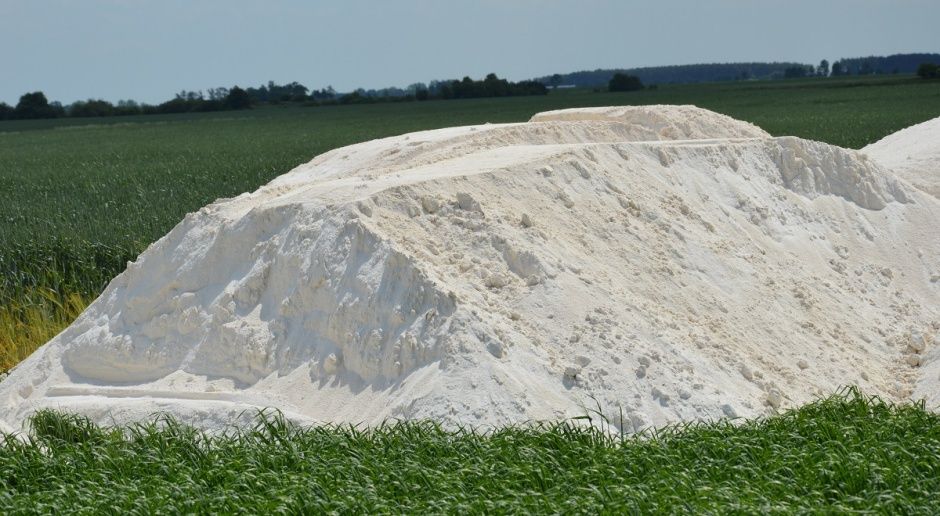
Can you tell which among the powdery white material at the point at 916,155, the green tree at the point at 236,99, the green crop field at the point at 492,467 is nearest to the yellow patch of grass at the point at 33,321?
the green crop field at the point at 492,467

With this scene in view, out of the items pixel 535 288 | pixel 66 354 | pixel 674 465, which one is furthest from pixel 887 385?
pixel 66 354

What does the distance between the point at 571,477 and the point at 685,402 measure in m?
1.81

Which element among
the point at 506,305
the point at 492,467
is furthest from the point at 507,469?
the point at 506,305

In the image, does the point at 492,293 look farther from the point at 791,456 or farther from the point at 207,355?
the point at 791,456

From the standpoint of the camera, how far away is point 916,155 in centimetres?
1383

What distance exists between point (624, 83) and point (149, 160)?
1518 inches

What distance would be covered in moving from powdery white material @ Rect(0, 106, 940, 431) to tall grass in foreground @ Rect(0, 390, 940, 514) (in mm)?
638

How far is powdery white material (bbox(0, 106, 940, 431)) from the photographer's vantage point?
6996mm

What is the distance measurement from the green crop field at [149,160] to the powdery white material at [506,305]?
2517 millimetres

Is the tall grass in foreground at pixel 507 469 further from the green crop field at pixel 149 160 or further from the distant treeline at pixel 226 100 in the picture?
the distant treeline at pixel 226 100

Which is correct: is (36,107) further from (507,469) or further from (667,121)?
(507,469)

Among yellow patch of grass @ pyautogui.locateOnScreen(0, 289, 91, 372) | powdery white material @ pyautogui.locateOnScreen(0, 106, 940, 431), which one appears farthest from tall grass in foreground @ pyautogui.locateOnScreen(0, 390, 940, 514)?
yellow patch of grass @ pyautogui.locateOnScreen(0, 289, 91, 372)

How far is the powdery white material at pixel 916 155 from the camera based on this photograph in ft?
43.0

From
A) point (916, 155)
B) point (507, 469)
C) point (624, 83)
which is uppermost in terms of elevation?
point (916, 155)
